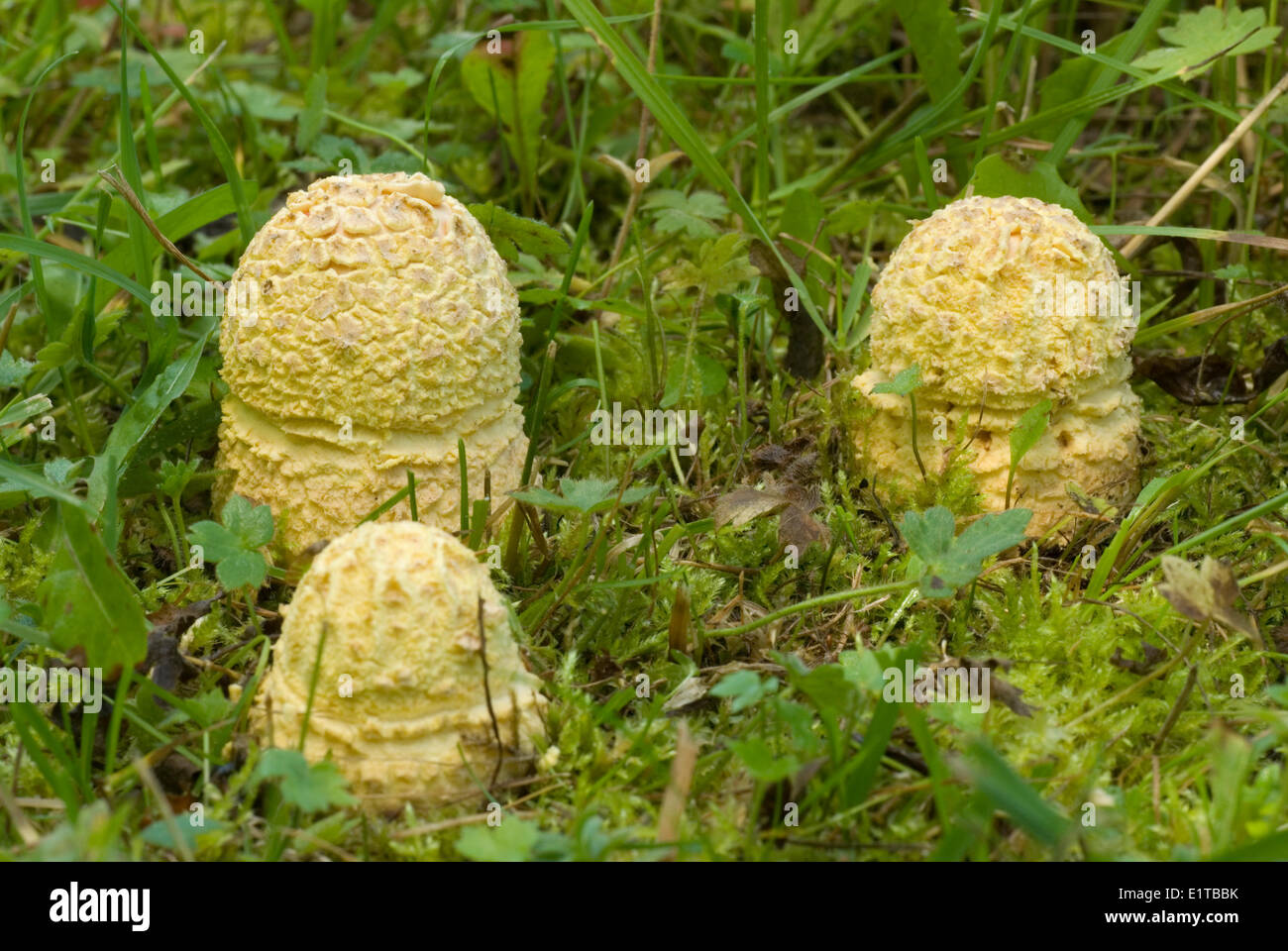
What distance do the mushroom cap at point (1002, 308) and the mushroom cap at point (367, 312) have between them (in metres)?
0.97

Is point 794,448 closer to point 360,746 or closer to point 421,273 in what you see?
point 421,273

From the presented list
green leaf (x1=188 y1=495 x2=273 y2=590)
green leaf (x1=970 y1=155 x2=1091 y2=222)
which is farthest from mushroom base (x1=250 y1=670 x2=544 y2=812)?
green leaf (x1=970 y1=155 x2=1091 y2=222)

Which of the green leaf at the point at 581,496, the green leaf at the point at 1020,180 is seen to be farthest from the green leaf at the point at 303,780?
the green leaf at the point at 1020,180

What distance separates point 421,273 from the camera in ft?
8.50

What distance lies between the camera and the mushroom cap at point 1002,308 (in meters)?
2.75

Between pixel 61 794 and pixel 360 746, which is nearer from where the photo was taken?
pixel 61 794

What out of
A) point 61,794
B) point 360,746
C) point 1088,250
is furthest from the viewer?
point 1088,250

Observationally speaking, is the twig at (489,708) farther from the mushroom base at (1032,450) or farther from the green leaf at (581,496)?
the mushroom base at (1032,450)

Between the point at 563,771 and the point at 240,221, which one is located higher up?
the point at 240,221

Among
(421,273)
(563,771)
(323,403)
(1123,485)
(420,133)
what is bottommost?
(563,771)

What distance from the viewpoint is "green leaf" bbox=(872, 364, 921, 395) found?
273cm

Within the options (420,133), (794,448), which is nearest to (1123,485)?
(794,448)

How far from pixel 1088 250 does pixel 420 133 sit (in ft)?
8.58

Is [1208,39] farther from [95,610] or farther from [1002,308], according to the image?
[95,610]
